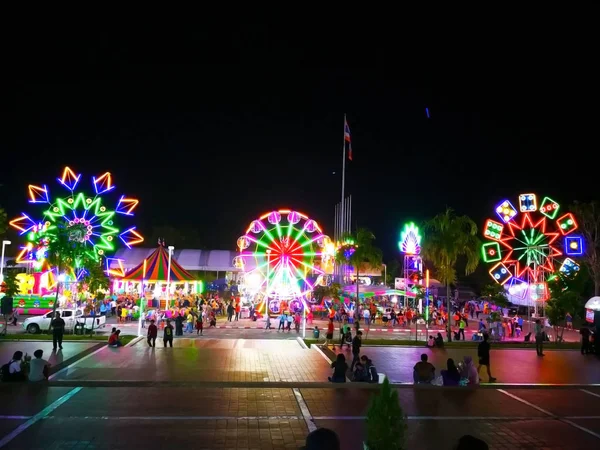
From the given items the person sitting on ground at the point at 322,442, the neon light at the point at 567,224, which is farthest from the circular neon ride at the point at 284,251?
the person sitting on ground at the point at 322,442

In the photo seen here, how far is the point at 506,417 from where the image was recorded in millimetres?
10312

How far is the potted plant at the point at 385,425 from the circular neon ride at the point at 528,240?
34564mm

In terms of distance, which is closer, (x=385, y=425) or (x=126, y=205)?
(x=385, y=425)

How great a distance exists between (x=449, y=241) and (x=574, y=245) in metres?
15.9

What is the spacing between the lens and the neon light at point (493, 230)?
4119 centimetres

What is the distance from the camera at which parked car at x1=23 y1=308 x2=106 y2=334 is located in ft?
83.3

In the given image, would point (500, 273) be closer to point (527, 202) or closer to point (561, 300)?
point (527, 202)

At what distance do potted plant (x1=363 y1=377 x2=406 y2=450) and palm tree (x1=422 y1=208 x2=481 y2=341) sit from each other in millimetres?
21095

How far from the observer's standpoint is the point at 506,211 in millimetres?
41094

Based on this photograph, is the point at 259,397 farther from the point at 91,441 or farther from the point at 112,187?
the point at 112,187

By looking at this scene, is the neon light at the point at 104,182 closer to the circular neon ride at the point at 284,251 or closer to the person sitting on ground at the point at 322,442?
the circular neon ride at the point at 284,251

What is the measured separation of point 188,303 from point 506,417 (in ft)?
97.8

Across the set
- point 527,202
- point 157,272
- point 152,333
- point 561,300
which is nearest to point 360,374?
point 152,333

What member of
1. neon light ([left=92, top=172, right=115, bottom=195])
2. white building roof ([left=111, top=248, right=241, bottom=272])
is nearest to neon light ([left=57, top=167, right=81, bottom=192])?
neon light ([left=92, top=172, right=115, bottom=195])
